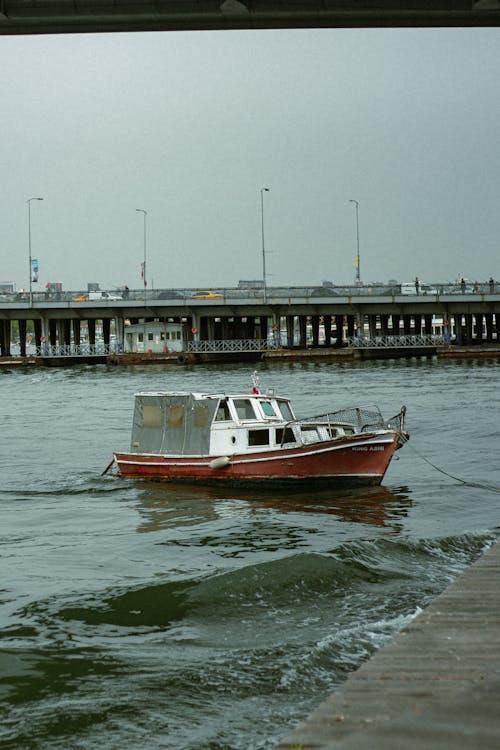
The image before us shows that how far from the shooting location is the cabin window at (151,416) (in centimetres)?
3083

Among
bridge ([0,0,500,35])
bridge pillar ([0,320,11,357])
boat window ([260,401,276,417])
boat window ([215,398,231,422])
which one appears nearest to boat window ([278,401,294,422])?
boat window ([260,401,276,417])

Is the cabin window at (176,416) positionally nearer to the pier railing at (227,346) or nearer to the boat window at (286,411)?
the boat window at (286,411)

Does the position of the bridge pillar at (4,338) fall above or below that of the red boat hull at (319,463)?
above

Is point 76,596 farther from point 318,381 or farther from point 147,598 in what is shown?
point 318,381

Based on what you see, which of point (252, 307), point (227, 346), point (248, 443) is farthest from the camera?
point (252, 307)

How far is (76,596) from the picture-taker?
623 inches

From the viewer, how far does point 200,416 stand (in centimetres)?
2966

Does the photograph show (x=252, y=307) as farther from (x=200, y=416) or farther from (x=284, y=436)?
(x=284, y=436)

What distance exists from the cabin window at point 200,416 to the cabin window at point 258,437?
137 centimetres

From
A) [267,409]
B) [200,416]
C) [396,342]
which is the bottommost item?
[200,416]

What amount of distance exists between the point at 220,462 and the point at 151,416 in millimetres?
3329

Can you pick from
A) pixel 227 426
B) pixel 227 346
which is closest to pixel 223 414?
pixel 227 426

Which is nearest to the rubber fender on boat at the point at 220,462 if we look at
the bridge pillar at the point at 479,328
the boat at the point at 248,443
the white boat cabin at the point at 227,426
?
the boat at the point at 248,443

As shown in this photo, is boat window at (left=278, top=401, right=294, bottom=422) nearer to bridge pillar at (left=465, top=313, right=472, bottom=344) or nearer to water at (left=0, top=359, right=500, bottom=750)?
water at (left=0, top=359, right=500, bottom=750)
